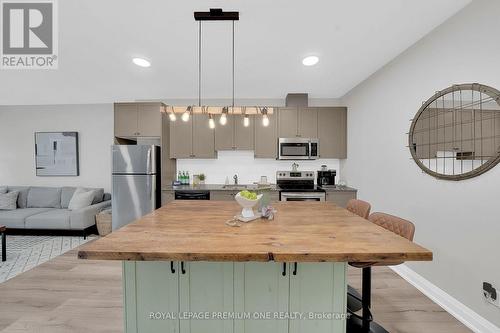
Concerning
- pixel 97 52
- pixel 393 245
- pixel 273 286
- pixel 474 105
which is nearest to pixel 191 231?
pixel 273 286

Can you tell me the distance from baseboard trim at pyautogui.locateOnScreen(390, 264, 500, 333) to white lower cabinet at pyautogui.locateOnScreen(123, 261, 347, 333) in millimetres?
1233

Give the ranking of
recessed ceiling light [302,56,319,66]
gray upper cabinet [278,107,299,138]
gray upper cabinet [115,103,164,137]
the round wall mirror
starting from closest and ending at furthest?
the round wall mirror < recessed ceiling light [302,56,319,66] < gray upper cabinet [115,103,164,137] < gray upper cabinet [278,107,299,138]

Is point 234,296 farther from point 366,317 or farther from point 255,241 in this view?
point 366,317

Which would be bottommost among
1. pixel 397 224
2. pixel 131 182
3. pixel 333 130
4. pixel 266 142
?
pixel 397 224

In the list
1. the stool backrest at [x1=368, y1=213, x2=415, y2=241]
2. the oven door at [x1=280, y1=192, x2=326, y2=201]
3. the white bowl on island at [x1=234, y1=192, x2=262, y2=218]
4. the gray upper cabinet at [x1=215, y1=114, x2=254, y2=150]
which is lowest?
the oven door at [x1=280, y1=192, x2=326, y2=201]

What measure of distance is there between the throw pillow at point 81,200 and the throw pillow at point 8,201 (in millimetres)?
1125

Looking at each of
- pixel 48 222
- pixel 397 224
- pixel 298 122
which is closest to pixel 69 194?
pixel 48 222

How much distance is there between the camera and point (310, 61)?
285cm

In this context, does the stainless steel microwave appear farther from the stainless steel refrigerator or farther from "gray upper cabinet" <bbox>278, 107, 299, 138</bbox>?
the stainless steel refrigerator

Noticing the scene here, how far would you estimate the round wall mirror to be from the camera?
5.56ft

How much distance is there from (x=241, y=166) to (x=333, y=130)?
1.88 meters

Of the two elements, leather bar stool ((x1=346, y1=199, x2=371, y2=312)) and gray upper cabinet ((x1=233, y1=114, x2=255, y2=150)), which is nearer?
leather bar stool ((x1=346, y1=199, x2=371, y2=312))

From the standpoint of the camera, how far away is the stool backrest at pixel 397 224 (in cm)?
154

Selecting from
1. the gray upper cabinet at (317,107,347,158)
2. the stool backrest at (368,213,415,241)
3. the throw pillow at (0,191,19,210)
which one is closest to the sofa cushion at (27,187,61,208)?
the throw pillow at (0,191,19,210)
